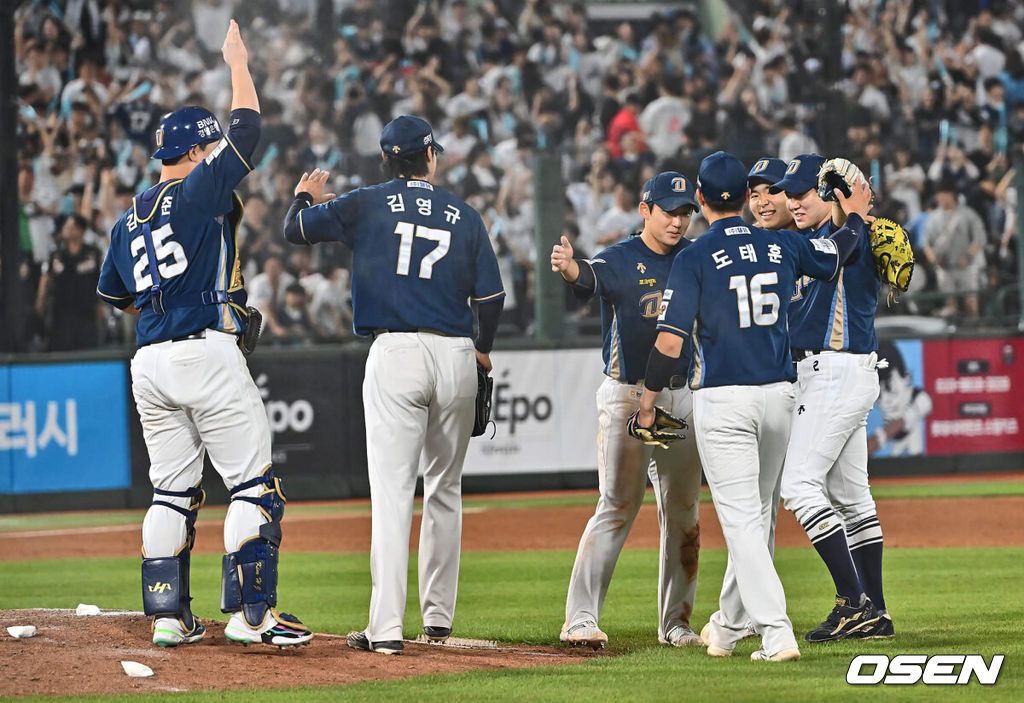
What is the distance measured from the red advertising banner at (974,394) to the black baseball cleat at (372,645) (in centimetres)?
1060

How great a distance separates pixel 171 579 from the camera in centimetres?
610

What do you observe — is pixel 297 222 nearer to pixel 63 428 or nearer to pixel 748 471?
pixel 748 471

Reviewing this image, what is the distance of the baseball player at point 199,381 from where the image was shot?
236 inches

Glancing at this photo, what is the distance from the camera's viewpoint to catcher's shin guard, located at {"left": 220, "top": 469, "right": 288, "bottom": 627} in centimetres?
596

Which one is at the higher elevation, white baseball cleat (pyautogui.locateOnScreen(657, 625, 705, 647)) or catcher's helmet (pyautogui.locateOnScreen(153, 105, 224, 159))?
catcher's helmet (pyautogui.locateOnScreen(153, 105, 224, 159))

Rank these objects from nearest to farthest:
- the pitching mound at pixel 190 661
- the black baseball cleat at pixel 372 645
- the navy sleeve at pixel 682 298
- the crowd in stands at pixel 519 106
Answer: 1. the pitching mound at pixel 190 661
2. the navy sleeve at pixel 682 298
3. the black baseball cleat at pixel 372 645
4. the crowd in stands at pixel 519 106

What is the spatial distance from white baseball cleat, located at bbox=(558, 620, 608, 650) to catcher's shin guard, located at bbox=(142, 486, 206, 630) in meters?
1.79

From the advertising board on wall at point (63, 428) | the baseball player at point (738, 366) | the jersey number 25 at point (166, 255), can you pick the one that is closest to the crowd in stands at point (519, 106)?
the advertising board on wall at point (63, 428)

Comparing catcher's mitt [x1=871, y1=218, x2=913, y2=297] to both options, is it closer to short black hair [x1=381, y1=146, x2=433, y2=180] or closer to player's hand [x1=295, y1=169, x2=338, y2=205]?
short black hair [x1=381, y1=146, x2=433, y2=180]

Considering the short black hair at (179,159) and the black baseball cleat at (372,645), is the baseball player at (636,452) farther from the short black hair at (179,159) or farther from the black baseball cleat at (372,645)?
the short black hair at (179,159)

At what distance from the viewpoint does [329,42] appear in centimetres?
1853

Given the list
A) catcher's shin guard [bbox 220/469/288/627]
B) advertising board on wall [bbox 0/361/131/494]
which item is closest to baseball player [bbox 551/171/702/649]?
catcher's shin guard [bbox 220/469/288/627]

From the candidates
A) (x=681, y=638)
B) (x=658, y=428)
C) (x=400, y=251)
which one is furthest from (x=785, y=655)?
(x=400, y=251)

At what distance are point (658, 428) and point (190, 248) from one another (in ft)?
7.42
